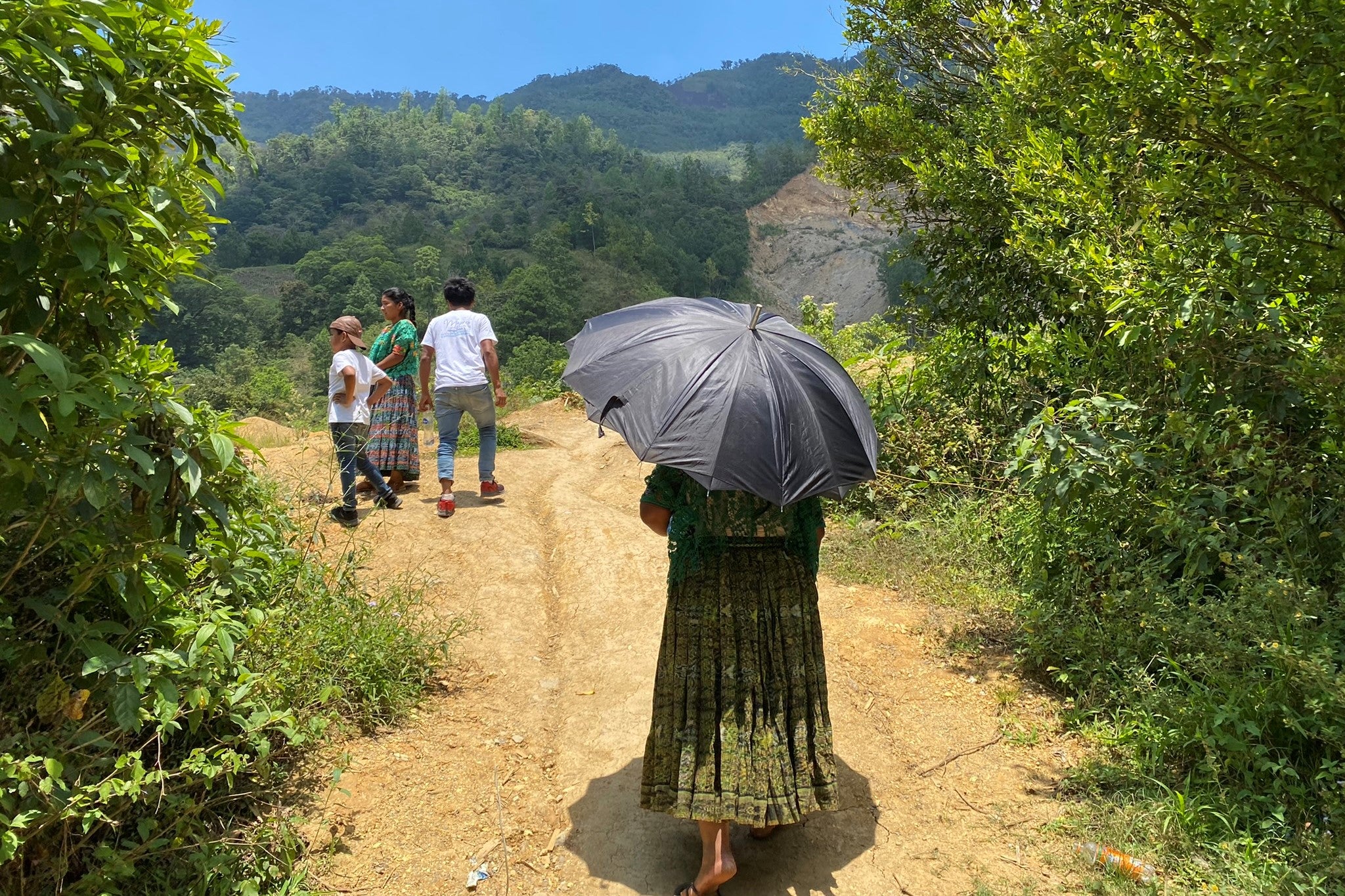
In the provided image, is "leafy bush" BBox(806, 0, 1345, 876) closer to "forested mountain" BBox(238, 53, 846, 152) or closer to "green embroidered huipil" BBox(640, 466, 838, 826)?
"green embroidered huipil" BBox(640, 466, 838, 826)

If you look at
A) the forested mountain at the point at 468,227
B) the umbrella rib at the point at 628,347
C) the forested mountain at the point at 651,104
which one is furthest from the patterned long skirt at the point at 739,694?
the forested mountain at the point at 651,104

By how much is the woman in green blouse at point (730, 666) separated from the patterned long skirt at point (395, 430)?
4130 millimetres

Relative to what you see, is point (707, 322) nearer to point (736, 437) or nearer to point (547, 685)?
point (736, 437)

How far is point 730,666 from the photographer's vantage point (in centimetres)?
281

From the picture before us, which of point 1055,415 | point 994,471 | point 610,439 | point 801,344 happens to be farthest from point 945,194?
point 610,439

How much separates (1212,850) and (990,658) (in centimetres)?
160

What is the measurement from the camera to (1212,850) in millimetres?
2865

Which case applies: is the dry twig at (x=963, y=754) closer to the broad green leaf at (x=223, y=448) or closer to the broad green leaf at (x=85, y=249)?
the broad green leaf at (x=223, y=448)

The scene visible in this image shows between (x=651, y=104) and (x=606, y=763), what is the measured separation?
13499 centimetres

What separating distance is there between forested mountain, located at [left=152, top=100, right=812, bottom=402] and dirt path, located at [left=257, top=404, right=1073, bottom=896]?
22.8 m

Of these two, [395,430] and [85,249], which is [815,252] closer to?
[395,430]

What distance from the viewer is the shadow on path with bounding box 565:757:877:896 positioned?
299 cm

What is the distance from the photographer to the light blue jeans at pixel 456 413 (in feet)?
19.9

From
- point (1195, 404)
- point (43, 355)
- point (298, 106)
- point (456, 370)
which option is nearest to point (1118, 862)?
point (1195, 404)
